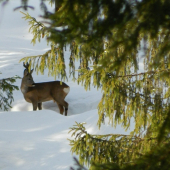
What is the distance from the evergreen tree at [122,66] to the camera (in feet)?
6.46

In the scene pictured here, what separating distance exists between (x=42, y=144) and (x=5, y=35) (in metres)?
13.4

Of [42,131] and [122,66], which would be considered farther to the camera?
[42,131]

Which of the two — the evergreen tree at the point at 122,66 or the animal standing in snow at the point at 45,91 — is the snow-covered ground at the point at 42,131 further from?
the evergreen tree at the point at 122,66

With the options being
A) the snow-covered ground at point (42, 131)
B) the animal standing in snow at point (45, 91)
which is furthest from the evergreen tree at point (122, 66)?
the animal standing in snow at point (45, 91)

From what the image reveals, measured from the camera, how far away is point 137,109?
165 inches

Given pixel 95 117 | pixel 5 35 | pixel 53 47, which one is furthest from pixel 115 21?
pixel 5 35

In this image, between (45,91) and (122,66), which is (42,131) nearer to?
(45,91)

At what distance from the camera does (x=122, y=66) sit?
2.29 meters

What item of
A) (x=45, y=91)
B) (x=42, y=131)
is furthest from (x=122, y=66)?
(x=45, y=91)

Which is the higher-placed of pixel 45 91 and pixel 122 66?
pixel 122 66

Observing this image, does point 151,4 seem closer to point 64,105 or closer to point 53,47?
point 53,47

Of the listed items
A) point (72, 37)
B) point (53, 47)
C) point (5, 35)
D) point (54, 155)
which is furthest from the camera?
point (5, 35)

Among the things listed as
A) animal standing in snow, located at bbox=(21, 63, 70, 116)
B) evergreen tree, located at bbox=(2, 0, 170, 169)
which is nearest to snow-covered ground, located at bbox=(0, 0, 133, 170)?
animal standing in snow, located at bbox=(21, 63, 70, 116)

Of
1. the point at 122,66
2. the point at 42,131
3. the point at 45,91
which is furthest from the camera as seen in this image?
the point at 45,91
